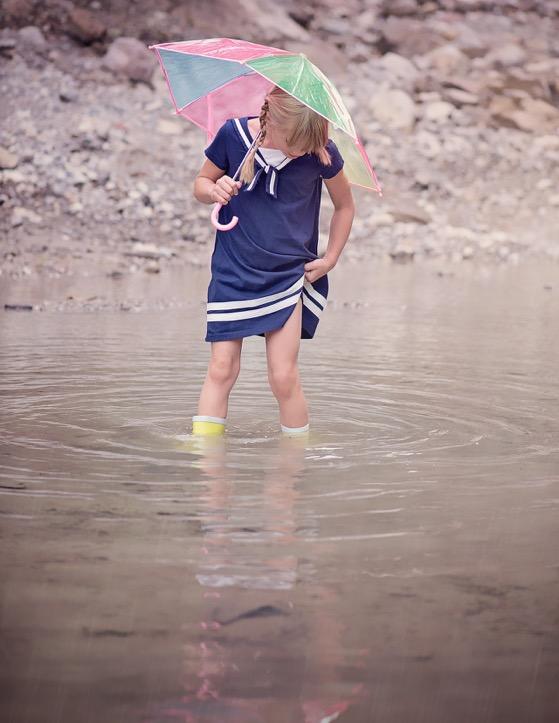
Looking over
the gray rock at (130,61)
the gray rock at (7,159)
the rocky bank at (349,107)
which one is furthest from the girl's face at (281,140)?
the gray rock at (130,61)

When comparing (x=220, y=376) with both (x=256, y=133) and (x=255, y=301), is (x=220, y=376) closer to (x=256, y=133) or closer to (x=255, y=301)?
(x=255, y=301)

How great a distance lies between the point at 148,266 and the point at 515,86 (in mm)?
10318

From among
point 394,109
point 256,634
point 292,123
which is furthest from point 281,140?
point 394,109

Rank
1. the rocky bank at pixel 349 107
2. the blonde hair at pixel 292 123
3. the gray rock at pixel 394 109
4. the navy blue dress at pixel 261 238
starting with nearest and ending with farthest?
the blonde hair at pixel 292 123 → the navy blue dress at pixel 261 238 → the rocky bank at pixel 349 107 → the gray rock at pixel 394 109

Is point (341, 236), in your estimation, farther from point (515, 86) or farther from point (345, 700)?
point (515, 86)

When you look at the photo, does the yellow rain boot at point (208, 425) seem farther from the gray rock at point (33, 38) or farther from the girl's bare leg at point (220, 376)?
the gray rock at point (33, 38)

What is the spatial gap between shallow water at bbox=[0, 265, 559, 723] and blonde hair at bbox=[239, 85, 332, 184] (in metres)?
0.94

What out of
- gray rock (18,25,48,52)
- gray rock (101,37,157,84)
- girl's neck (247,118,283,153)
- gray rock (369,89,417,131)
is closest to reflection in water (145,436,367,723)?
girl's neck (247,118,283,153)

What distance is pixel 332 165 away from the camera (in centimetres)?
427

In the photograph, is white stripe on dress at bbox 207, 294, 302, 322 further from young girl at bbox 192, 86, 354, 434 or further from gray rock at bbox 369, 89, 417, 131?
gray rock at bbox 369, 89, 417, 131

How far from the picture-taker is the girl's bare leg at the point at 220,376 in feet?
14.3

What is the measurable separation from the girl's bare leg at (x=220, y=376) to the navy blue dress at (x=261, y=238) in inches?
2.0

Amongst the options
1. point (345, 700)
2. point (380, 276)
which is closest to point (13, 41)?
point (380, 276)

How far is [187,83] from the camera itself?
4.68m
